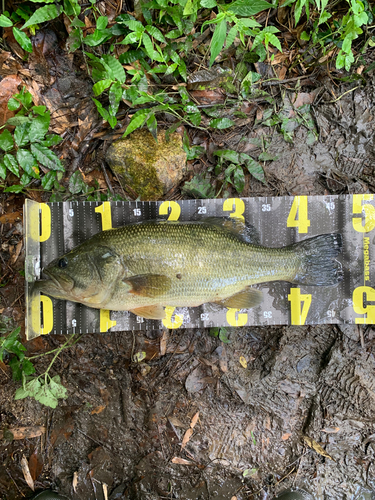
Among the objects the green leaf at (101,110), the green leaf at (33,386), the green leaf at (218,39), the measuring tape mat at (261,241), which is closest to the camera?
the green leaf at (218,39)

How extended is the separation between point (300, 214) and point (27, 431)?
13.3 ft

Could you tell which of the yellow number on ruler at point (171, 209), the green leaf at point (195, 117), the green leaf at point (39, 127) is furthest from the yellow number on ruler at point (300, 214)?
the green leaf at point (39, 127)

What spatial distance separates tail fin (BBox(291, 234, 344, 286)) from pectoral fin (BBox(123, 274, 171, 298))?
1.47 meters

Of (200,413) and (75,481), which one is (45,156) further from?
(75,481)

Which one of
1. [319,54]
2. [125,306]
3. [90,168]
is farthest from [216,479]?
[319,54]

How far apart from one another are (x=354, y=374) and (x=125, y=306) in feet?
9.01

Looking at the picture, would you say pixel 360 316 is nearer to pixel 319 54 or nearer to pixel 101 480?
pixel 319 54

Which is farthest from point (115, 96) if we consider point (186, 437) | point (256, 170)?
point (186, 437)

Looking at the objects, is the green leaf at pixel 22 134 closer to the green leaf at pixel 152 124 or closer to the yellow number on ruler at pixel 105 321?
the green leaf at pixel 152 124

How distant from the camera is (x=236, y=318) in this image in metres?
3.93

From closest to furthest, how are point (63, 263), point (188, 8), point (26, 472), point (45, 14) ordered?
point (188, 8) < point (63, 263) < point (45, 14) < point (26, 472)

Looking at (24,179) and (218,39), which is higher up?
(218,39)

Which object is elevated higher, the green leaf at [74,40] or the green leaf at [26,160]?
the green leaf at [74,40]

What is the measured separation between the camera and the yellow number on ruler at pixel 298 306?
154 inches
